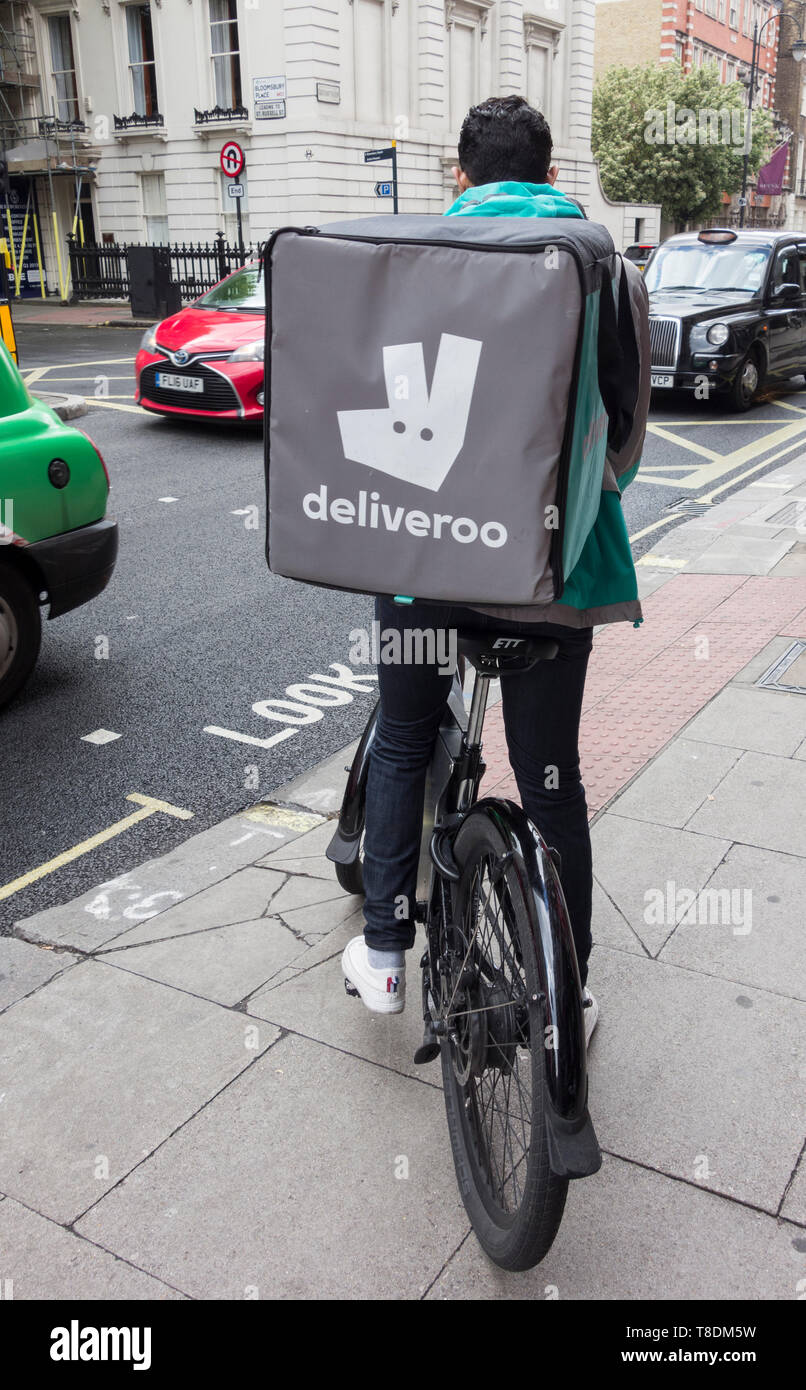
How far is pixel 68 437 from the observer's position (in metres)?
5.11

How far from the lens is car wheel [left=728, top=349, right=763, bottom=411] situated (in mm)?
13117

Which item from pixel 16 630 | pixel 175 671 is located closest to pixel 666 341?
pixel 175 671

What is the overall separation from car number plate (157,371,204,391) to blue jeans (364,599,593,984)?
955 cm

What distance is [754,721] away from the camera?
15.2 ft

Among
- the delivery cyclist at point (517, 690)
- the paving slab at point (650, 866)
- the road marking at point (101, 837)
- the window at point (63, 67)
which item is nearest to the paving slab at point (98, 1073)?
the delivery cyclist at point (517, 690)

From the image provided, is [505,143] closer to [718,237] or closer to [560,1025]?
[560,1025]

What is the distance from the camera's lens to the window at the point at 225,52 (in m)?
29.4

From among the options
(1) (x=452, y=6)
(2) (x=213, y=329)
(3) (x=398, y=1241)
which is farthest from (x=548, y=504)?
(1) (x=452, y=6)

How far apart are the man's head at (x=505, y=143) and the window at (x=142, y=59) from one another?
110 ft

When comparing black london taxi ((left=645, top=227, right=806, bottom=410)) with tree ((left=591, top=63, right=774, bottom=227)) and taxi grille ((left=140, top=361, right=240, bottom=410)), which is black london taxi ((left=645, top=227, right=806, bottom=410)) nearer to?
taxi grille ((left=140, top=361, right=240, bottom=410))

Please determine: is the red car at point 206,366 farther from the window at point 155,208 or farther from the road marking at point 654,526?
the window at point 155,208

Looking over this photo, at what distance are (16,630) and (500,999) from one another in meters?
3.49

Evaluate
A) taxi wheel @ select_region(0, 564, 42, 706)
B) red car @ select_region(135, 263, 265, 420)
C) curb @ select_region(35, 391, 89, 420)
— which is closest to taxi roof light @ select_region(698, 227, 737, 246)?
red car @ select_region(135, 263, 265, 420)
